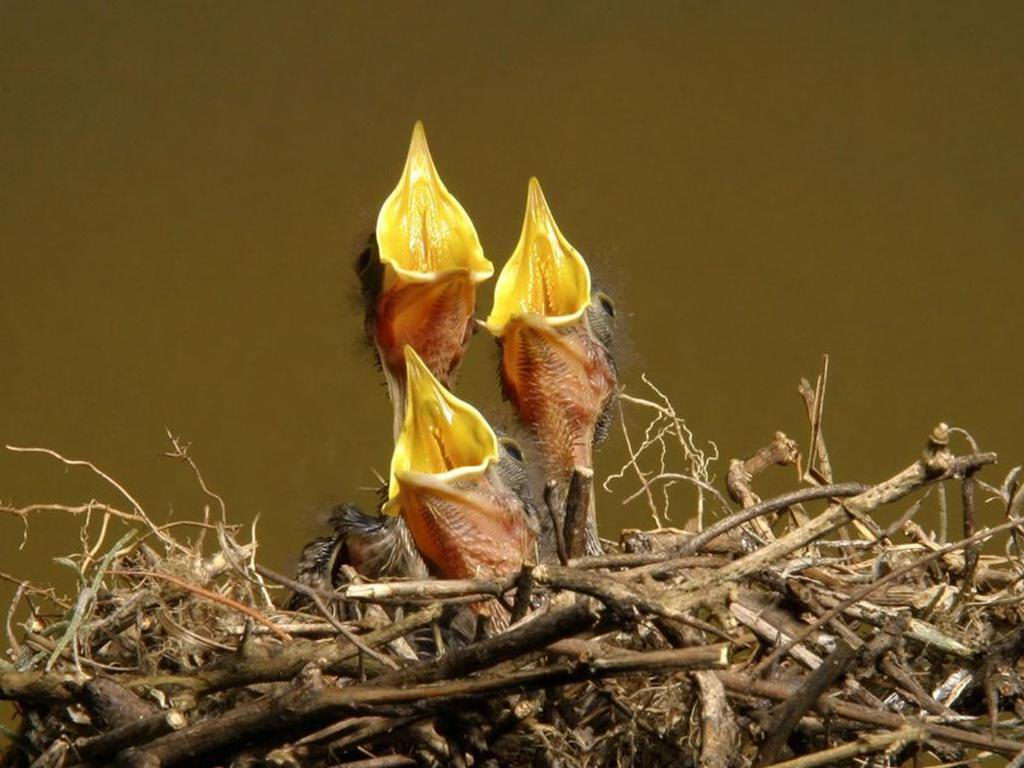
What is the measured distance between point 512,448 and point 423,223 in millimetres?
200

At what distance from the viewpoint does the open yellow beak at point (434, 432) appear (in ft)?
3.34

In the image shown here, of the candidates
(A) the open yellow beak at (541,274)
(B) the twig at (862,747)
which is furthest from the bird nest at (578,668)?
(A) the open yellow beak at (541,274)

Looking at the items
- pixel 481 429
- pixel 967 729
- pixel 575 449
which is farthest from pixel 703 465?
pixel 967 729

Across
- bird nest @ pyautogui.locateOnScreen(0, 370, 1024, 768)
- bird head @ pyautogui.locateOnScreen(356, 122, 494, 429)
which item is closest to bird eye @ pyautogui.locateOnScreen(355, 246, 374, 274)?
bird head @ pyautogui.locateOnScreen(356, 122, 494, 429)

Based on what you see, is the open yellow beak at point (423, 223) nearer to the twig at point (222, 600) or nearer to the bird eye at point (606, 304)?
the bird eye at point (606, 304)

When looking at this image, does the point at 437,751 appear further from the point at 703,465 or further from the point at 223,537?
the point at 703,465

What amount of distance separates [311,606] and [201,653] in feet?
0.35

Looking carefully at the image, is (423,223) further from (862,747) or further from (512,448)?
(862,747)

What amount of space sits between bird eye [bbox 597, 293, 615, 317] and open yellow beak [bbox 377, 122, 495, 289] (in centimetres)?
13

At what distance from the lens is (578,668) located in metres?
0.77

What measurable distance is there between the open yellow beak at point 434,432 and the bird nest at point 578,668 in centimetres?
9

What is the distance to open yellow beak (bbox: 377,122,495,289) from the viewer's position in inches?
44.8

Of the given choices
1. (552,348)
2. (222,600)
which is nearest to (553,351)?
(552,348)

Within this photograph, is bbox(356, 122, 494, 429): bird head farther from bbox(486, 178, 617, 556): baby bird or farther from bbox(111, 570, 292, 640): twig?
bbox(111, 570, 292, 640): twig
